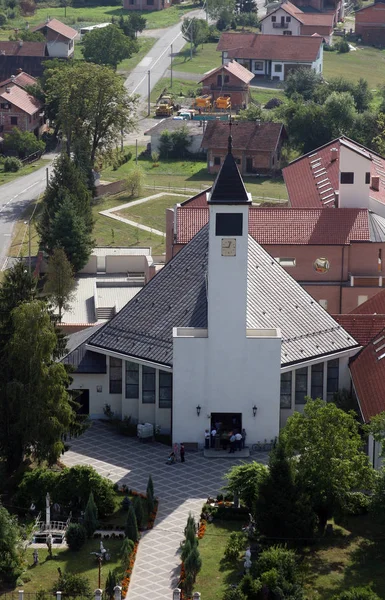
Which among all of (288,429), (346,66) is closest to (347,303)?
(288,429)

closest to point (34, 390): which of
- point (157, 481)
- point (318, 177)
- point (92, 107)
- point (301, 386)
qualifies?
point (157, 481)

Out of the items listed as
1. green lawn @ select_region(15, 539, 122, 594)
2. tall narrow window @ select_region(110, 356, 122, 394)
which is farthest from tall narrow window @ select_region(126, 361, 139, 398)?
green lawn @ select_region(15, 539, 122, 594)

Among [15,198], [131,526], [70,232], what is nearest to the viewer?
[131,526]

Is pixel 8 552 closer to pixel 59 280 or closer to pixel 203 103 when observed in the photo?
pixel 59 280

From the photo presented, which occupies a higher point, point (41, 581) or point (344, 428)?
point (344, 428)

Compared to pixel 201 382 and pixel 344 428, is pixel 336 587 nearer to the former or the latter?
pixel 344 428
